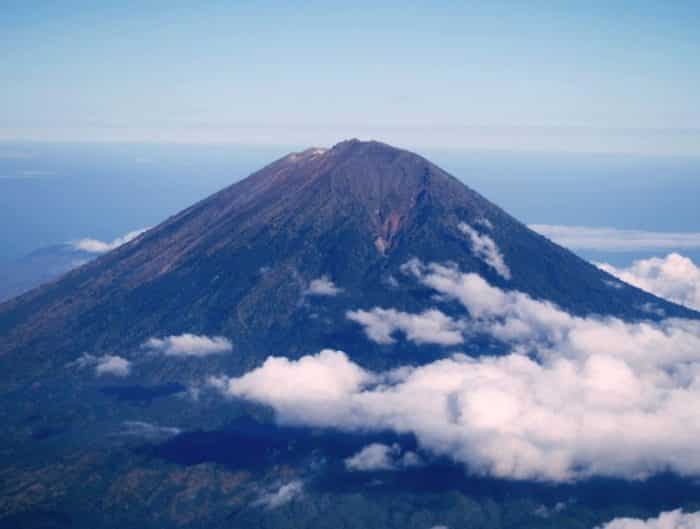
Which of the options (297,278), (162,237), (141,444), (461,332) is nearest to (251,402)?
(141,444)

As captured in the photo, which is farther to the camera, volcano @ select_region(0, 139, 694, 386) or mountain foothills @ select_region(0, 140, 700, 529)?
volcano @ select_region(0, 139, 694, 386)

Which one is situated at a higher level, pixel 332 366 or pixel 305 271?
pixel 305 271

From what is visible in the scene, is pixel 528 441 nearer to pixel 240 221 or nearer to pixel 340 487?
pixel 340 487

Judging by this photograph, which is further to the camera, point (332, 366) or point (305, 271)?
point (305, 271)

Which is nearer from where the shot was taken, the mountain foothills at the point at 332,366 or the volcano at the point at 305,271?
the mountain foothills at the point at 332,366
